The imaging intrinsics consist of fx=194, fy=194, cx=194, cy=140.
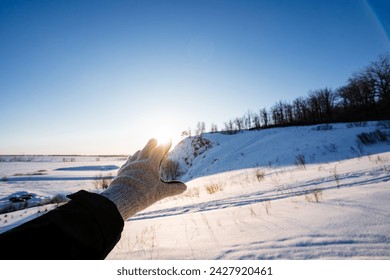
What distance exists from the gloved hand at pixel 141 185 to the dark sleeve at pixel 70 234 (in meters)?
0.43

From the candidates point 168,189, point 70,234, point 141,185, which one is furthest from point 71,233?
point 168,189

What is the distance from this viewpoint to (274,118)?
5778cm

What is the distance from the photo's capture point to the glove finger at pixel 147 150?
245 cm

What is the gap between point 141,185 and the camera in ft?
6.67

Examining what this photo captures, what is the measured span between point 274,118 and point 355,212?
60952 millimetres

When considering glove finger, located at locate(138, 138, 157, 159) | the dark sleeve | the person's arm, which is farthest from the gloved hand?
the dark sleeve

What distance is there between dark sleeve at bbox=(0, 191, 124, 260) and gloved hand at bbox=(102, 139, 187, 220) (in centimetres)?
43

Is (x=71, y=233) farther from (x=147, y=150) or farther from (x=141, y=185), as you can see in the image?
(x=147, y=150)

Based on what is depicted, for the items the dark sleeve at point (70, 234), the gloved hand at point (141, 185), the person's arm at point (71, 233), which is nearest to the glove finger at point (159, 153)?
the gloved hand at point (141, 185)

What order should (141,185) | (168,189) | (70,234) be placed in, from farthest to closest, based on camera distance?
(168,189) → (141,185) → (70,234)

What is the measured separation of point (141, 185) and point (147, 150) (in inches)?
23.0

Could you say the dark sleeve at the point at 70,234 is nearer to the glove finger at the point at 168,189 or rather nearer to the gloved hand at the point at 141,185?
the gloved hand at the point at 141,185
